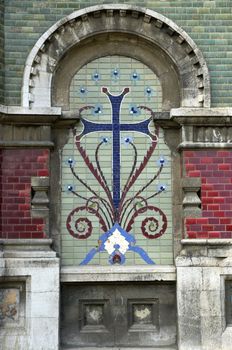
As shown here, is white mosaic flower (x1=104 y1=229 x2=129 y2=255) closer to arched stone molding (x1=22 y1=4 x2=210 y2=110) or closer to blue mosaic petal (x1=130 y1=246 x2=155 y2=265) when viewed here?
blue mosaic petal (x1=130 y1=246 x2=155 y2=265)

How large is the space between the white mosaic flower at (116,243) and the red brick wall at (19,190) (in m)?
0.98

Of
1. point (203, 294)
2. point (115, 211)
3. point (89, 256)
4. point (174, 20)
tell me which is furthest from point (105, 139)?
point (203, 294)

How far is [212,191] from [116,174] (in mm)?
1431

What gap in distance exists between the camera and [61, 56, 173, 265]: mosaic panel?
914cm

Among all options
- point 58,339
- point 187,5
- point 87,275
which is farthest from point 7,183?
point 187,5

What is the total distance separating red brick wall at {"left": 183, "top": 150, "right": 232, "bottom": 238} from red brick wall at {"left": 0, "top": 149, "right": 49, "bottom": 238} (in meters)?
2.13

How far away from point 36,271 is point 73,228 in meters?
0.86

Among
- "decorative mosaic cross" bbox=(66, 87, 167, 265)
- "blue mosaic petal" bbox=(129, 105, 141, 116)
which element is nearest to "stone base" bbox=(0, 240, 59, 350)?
"decorative mosaic cross" bbox=(66, 87, 167, 265)

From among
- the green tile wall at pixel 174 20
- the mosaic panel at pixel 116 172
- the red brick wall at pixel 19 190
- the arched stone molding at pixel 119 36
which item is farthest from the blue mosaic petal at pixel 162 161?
the red brick wall at pixel 19 190

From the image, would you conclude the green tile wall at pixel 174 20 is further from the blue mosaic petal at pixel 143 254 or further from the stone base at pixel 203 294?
the blue mosaic petal at pixel 143 254

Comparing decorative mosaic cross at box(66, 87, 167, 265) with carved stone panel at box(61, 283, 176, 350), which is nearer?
carved stone panel at box(61, 283, 176, 350)

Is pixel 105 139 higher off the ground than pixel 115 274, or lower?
higher

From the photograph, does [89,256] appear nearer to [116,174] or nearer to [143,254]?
[143,254]

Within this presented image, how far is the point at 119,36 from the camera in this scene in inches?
370
